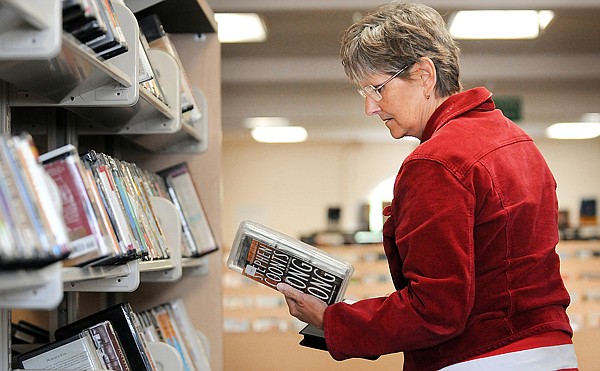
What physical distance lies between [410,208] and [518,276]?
0.83 feet

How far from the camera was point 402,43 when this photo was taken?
1643 mm

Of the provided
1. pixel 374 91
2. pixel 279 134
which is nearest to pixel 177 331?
pixel 374 91

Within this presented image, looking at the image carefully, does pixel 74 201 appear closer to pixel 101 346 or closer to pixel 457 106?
pixel 101 346

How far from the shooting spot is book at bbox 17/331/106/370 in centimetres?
168

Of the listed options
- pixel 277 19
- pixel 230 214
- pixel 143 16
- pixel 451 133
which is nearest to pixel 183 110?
pixel 143 16

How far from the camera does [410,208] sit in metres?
1.50

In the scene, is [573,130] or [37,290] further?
[573,130]

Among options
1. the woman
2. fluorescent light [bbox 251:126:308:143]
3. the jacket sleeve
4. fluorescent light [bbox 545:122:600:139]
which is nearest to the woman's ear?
the woman

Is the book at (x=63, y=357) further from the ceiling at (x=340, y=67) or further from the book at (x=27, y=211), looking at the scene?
the ceiling at (x=340, y=67)

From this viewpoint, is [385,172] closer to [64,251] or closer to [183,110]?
[183,110]

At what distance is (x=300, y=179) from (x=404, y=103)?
7206 millimetres

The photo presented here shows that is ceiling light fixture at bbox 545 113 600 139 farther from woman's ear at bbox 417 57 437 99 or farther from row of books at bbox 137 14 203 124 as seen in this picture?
woman's ear at bbox 417 57 437 99

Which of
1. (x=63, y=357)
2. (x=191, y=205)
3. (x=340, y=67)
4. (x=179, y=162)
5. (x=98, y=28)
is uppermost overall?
(x=340, y=67)

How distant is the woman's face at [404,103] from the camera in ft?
5.54
